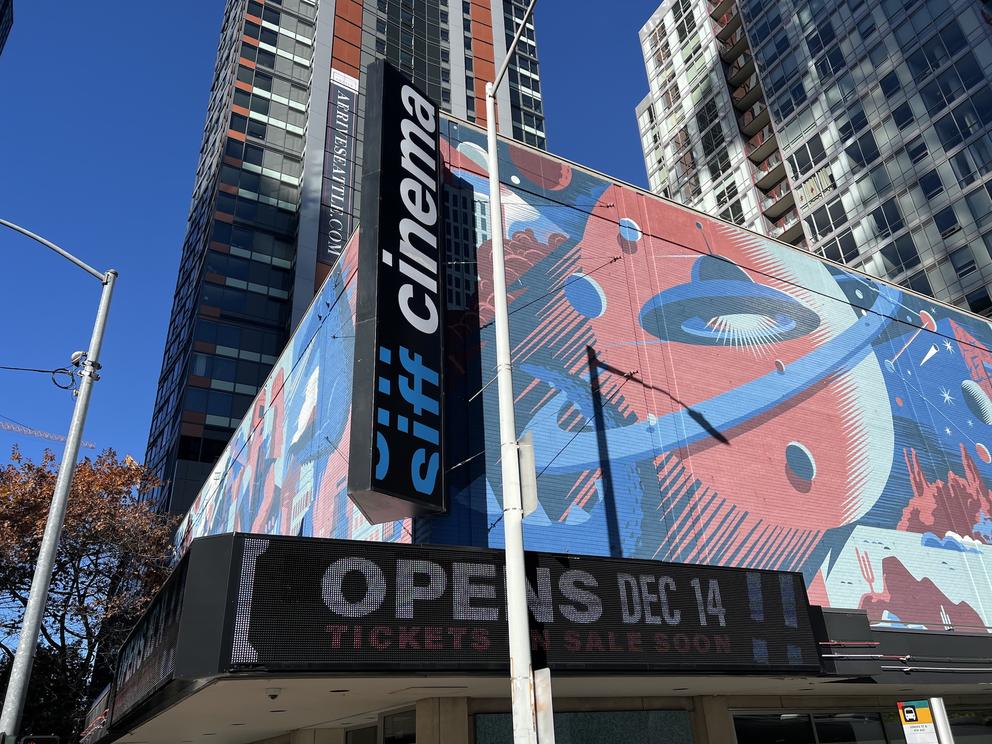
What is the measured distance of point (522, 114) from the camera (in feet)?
270

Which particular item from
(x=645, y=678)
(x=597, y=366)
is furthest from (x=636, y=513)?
(x=645, y=678)

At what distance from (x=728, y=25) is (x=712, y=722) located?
7988 centimetres

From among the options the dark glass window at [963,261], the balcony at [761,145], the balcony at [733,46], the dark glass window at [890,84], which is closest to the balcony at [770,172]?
the balcony at [761,145]

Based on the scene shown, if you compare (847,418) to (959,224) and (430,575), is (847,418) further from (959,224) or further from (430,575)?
(959,224)

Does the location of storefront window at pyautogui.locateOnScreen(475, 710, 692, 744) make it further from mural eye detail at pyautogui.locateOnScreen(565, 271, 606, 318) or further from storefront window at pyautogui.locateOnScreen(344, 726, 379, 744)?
mural eye detail at pyautogui.locateOnScreen(565, 271, 606, 318)

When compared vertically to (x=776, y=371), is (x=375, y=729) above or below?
below

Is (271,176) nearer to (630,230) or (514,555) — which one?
(630,230)

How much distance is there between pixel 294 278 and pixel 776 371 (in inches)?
1982

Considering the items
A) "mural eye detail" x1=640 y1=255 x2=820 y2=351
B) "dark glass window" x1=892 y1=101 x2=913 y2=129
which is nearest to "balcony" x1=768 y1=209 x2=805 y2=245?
"dark glass window" x1=892 y1=101 x2=913 y2=129

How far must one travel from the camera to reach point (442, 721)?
12141 mm

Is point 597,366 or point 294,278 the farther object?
point 294,278

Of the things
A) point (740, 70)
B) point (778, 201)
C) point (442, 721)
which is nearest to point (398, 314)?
point (442, 721)

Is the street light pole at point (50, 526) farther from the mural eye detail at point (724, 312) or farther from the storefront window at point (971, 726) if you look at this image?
the storefront window at point (971, 726)

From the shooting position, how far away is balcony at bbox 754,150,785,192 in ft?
235
